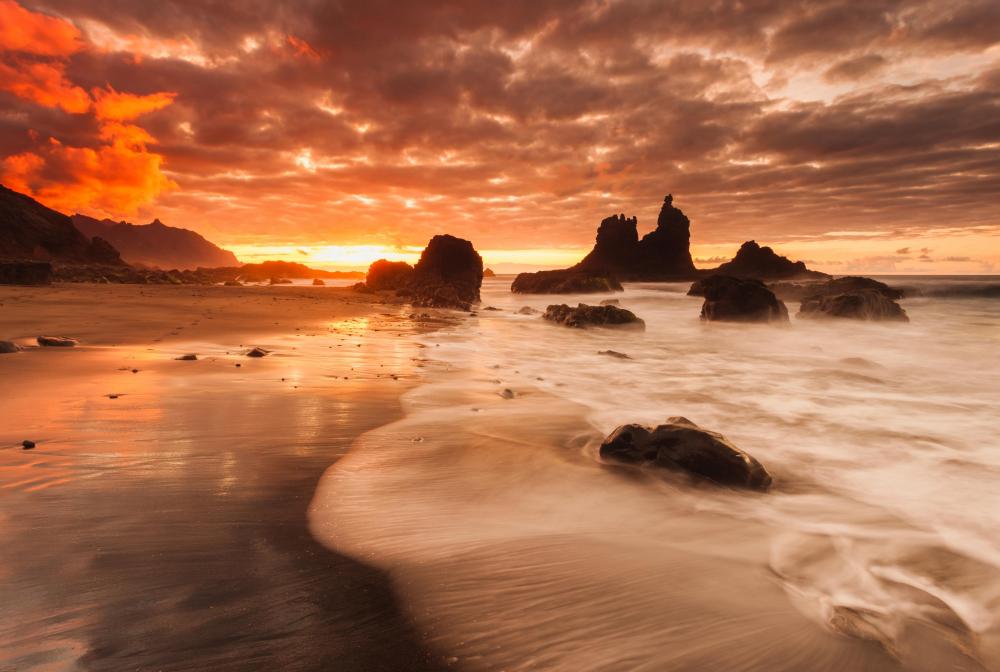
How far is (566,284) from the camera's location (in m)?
56.2

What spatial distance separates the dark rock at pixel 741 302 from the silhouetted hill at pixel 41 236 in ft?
208

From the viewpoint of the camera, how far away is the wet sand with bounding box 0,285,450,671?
166cm

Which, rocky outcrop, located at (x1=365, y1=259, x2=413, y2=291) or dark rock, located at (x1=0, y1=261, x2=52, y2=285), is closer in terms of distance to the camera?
dark rock, located at (x1=0, y1=261, x2=52, y2=285)

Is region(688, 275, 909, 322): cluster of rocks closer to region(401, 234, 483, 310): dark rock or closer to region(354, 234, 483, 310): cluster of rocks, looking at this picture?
region(354, 234, 483, 310): cluster of rocks

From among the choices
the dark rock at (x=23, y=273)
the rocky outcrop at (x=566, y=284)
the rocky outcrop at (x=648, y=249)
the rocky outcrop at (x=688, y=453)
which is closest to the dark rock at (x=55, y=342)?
the rocky outcrop at (x=688, y=453)

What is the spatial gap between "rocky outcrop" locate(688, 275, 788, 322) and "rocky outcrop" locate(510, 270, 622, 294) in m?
34.4

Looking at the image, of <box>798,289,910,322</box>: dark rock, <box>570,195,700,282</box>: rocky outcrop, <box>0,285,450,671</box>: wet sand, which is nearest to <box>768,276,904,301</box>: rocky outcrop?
<box>798,289,910,322</box>: dark rock

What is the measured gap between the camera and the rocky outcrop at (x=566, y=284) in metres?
56.1

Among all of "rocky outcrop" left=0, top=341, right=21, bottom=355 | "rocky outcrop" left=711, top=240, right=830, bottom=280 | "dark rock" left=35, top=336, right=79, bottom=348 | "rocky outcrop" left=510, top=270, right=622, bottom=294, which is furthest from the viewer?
"rocky outcrop" left=711, top=240, right=830, bottom=280

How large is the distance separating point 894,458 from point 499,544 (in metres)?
4.40

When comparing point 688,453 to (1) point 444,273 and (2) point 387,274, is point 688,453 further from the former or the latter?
(2) point 387,274

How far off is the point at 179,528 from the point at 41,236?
72932 mm

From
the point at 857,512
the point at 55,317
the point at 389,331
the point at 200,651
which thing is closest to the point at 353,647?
the point at 200,651

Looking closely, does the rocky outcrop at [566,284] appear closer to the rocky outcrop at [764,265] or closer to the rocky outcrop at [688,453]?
the rocky outcrop at [764,265]
